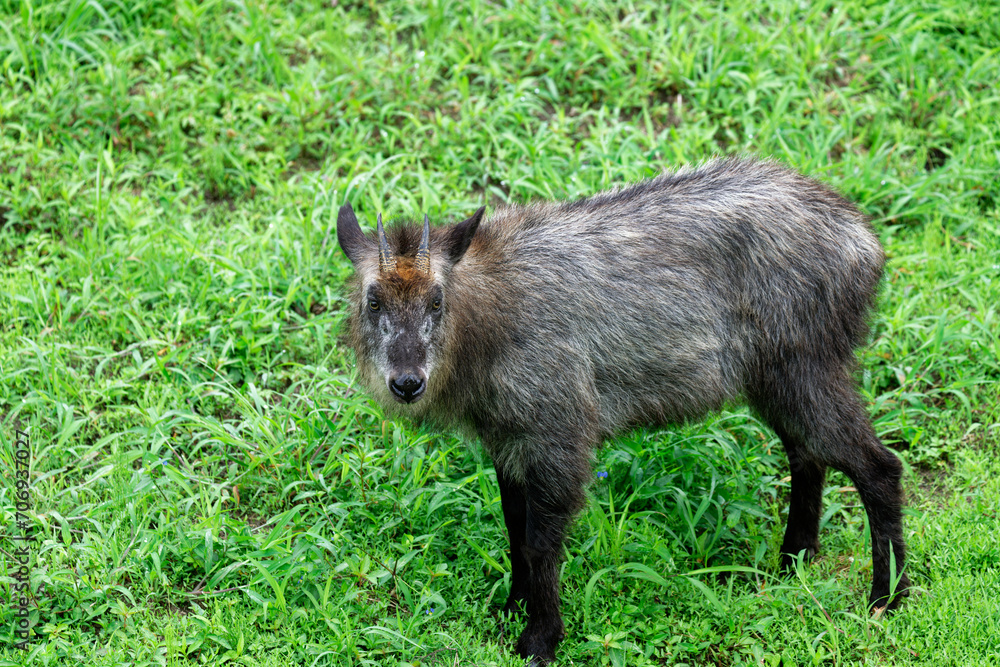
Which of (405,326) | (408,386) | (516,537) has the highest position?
(405,326)

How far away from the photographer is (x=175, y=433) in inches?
219

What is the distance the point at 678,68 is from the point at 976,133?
7.76 feet

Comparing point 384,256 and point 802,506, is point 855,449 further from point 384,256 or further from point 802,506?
point 384,256

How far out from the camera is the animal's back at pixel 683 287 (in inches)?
183

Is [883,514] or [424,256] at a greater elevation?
[424,256]

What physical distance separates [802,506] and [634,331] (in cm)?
145

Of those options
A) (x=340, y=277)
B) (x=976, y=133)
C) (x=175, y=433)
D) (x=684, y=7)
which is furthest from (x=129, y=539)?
(x=976, y=133)

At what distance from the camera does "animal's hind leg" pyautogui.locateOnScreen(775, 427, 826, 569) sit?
512 centimetres

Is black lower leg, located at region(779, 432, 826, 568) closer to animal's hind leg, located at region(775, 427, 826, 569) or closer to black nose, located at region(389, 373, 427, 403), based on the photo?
animal's hind leg, located at region(775, 427, 826, 569)

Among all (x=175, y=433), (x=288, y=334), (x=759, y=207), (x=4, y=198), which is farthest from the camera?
(x=4, y=198)

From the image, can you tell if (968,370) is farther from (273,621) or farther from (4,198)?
(4,198)

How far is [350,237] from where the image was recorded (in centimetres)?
459

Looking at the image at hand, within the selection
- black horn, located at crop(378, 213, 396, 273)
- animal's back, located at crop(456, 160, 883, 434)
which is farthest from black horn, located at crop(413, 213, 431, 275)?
animal's back, located at crop(456, 160, 883, 434)

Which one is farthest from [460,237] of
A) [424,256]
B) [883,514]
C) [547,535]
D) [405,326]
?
[883,514]
